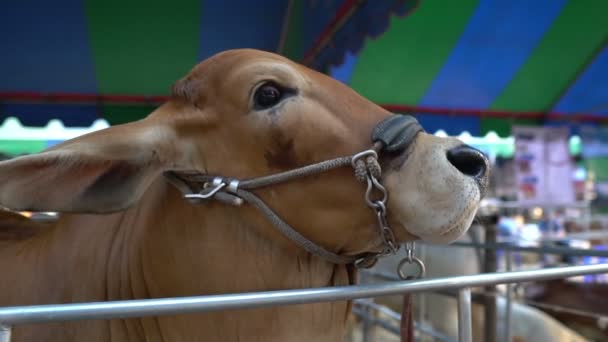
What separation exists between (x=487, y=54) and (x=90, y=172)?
4375mm

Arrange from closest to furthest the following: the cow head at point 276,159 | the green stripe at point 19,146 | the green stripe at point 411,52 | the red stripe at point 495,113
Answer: the cow head at point 276,159, the green stripe at point 411,52, the red stripe at point 495,113, the green stripe at point 19,146

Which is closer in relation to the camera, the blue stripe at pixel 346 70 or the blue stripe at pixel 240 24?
the blue stripe at pixel 240 24

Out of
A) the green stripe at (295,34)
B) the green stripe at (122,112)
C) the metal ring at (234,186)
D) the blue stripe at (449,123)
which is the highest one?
the green stripe at (295,34)

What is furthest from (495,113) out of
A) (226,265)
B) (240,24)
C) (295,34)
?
(226,265)

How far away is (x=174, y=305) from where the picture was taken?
2.70 feet

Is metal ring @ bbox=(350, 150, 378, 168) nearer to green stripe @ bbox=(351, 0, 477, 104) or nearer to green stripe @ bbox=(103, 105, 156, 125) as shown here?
green stripe @ bbox=(351, 0, 477, 104)

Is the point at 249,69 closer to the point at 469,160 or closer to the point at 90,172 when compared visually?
the point at 90,172

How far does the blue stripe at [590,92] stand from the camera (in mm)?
4977

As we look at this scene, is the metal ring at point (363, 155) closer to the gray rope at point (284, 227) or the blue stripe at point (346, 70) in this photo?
the gray rope at point (284, 227)

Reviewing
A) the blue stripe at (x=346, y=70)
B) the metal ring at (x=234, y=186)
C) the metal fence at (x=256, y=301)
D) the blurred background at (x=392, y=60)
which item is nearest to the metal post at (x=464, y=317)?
the metal fence at (x=256, y=301)

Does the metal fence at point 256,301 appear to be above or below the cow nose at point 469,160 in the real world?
below

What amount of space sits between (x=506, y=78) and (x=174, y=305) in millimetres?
5010

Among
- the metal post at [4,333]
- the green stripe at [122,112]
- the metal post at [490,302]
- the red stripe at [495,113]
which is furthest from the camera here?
the red stripe at [495,113]

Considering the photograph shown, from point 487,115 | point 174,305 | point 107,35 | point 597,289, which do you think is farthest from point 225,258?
→ point 487,115
